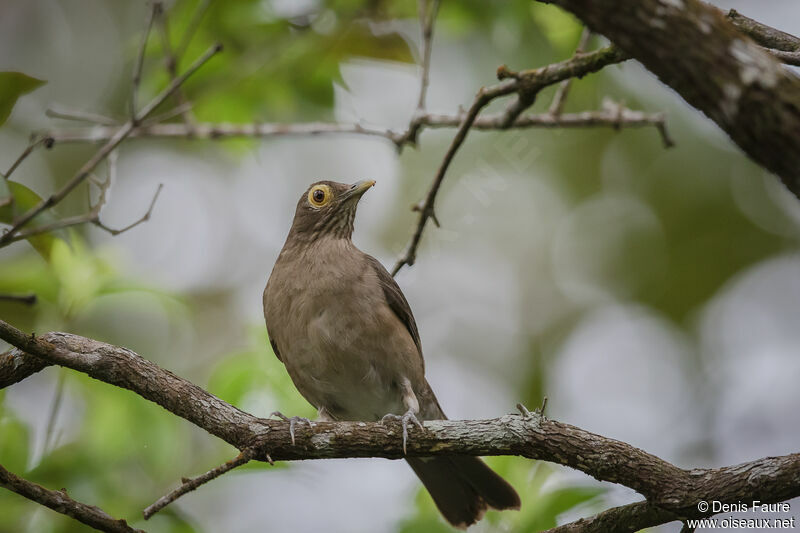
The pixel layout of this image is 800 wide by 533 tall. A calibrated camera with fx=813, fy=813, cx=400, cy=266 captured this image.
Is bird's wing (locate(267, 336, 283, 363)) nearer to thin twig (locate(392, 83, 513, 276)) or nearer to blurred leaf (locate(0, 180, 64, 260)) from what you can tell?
thin twig (locate(392, 83, 513, 276))

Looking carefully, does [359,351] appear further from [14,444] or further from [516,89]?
[14,444]

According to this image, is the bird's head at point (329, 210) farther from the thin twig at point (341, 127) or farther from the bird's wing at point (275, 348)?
the bird's wing at point (275, 348)

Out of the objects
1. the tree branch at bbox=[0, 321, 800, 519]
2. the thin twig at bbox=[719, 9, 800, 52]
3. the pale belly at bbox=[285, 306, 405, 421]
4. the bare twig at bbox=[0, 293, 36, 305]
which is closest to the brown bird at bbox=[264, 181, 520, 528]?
the pale belly at bbox=[285, 306, 405, 421]

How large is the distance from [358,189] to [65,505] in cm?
384

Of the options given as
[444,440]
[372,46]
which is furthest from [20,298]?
[372,46]

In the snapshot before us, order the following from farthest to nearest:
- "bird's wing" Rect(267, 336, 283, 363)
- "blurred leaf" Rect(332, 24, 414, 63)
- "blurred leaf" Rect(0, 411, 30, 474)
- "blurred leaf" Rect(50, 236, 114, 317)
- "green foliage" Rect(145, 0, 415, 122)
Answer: "blurred leaf" Rect(332, 24, 414, 63), "green foliage" Rect(145, 0, 415, 122), "bird's wing" Rect(267, 336, 283, 363), "blurred leaf" Rect(50, 236, 114, 317), "blurred leaf" Rect(0, 411, 30, 474)

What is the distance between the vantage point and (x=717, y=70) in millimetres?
2561

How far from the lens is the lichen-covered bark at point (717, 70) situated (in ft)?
8.27

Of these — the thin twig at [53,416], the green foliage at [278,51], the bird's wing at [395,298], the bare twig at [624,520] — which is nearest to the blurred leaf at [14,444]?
the thin twig at [53,416]

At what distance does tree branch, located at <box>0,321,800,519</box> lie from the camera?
384 cm

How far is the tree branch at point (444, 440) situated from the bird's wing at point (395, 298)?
75.3 inches

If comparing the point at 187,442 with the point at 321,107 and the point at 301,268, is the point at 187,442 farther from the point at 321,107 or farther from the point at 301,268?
the point at 321,107

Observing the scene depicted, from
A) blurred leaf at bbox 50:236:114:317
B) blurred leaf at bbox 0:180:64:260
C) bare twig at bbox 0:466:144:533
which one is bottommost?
bare twig at bbox 0:466:144:533

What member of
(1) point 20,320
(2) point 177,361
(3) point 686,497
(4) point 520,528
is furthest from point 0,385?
(2) point 177,361
